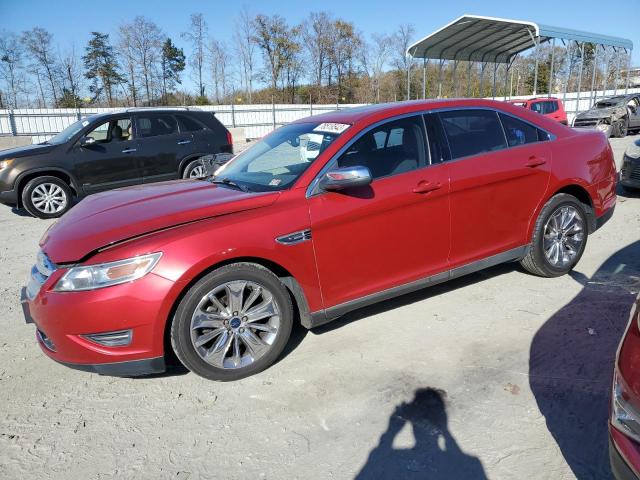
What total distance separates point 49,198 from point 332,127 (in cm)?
673

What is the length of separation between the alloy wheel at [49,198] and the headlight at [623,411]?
346 inches

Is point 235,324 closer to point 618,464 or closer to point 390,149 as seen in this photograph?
point 390,149

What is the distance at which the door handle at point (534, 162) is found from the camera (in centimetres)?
415

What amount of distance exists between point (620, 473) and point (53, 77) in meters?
45.4

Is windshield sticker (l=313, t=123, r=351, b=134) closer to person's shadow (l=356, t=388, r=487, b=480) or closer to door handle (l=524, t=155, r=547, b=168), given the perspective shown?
door handle (l=524, t=155, r=547, b=168)

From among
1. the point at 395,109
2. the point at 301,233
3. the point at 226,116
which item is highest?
the point at 226,116

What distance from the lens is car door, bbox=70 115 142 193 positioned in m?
8.54

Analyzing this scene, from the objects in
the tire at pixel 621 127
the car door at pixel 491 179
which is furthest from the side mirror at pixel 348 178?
the tire at pixel 621 127

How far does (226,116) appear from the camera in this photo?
25.5 metres

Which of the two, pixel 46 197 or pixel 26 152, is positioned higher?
pixel 26 152

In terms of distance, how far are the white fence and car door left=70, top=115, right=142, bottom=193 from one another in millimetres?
13222

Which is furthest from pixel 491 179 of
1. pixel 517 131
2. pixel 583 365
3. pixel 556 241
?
pixel 583 365

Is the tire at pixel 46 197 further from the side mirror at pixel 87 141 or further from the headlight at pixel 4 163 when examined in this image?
the side mirror at pixel 87 141

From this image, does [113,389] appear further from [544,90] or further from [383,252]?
[544,90]
